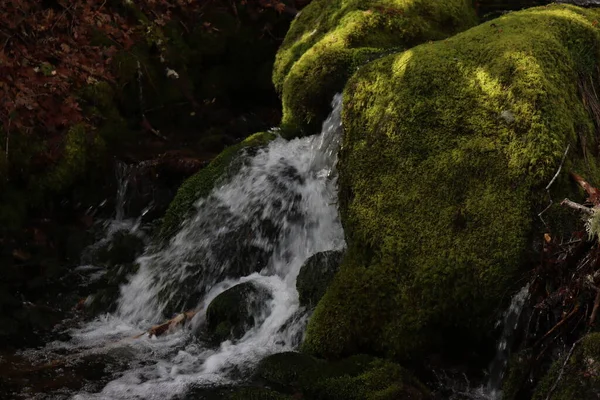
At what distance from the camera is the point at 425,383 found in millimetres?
4480

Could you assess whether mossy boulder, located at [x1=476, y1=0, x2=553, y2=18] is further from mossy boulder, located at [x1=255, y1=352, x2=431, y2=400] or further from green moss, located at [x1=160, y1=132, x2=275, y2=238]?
mossy boulder, located at [x1=255, y1=352, x2=431, y2=400]

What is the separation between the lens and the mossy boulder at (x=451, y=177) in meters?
4.36

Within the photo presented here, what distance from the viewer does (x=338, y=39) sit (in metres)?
7.41

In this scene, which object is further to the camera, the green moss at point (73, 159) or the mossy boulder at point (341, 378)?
the green moss at point (73, 159)

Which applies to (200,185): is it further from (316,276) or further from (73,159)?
(316,276)

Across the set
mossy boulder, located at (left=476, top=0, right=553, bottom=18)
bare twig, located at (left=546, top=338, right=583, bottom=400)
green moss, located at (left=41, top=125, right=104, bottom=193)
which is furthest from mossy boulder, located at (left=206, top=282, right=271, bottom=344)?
mossy boulder, located at (left=476, top=0, right=553, bottom=18)

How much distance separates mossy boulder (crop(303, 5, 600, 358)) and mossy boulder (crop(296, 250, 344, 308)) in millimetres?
423

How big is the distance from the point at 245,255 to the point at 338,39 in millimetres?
2807

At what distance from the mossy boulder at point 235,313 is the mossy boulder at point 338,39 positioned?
7.39 feet

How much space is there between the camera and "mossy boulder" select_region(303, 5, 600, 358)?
436 centimetres

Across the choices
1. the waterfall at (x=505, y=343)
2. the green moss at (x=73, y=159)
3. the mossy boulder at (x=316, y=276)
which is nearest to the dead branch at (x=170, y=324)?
the mossy boulder at (x=316, y=276)

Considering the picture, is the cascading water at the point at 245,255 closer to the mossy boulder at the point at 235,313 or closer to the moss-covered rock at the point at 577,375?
the mossy boulder at the point at 235,313

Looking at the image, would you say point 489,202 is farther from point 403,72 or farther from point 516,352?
point 403,72

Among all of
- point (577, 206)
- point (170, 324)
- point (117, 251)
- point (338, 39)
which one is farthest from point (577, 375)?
point (117, 251)
